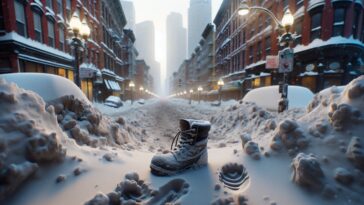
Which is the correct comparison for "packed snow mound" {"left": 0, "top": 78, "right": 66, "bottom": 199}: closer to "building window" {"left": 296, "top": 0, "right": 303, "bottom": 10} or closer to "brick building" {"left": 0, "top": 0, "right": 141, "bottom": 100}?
"brick building" {"left": 0, "top": 0, "right": 141, "bottom": 100}

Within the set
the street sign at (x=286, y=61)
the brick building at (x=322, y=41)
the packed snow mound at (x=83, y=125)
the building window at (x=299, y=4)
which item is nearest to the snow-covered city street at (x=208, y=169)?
the packed snow mound at (x=83, y=125)

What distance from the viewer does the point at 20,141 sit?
1878mm

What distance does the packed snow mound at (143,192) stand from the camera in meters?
1.69

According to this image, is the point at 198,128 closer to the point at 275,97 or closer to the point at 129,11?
the point at 275,97

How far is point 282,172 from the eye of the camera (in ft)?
6.38

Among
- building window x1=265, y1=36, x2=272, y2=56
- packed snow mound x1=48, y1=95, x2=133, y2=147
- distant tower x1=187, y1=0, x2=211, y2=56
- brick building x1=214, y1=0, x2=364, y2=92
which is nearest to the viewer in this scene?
packed snow mound x1=48, y1=95, x2=133, y2=147

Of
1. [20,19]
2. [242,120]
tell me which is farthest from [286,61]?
[20,19]

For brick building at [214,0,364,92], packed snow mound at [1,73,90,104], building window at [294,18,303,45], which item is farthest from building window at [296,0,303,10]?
packed snow mound at [1,73,90,104]

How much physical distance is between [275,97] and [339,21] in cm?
1226

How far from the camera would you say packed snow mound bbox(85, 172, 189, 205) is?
1693mm

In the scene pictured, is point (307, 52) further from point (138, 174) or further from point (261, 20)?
point (138, 174)

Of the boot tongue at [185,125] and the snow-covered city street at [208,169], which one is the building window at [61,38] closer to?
the snow-covered city street at [208,169]

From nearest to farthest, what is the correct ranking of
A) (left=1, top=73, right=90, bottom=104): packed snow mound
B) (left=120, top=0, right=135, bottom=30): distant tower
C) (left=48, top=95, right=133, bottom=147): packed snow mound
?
(left=48, top=95, right=133, bottom=147): packed snow mound → (left=1, top=73, right=90, bottom=104): packed snow mound → (left=120, top=0, right=135, bottom=30): distant tower

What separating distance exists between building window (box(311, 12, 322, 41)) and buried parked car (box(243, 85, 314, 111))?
33.0 feet
